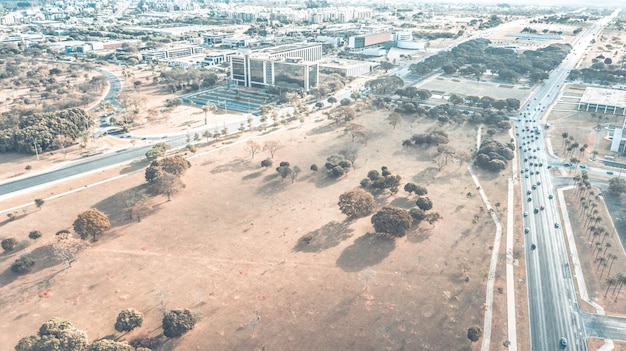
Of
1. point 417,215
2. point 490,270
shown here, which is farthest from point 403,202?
point 490,270

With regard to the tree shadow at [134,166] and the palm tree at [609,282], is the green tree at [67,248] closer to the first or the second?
the tree shadow at [134,166]

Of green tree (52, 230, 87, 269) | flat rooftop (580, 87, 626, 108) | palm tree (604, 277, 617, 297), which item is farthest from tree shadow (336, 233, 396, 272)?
flat rooftop (580, 87, 626, 108)

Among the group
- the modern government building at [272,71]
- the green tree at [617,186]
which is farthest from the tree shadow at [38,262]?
the modern government building at [272,71]

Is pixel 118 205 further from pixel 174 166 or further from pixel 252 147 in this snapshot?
pixel 252 147

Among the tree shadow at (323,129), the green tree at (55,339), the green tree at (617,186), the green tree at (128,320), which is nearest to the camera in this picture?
the green tree at (55,339)

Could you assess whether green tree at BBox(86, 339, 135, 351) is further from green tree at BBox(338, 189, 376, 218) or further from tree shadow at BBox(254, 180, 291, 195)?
tree shadow at BBox(254, 180, 291, 195)

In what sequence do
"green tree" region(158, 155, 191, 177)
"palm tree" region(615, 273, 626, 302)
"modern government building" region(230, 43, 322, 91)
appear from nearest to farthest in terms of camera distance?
"palm tree" region(615, 273, 626, 302)
"green tree" region(158, 155, 191, 177)
"modern government building" region(230, 43, 322, 91)
